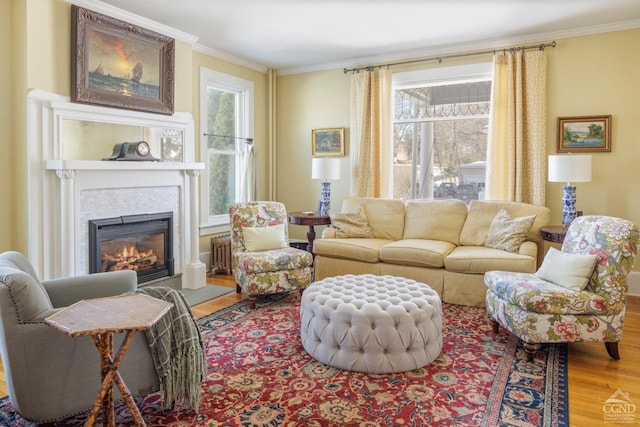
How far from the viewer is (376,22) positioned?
4.22 m

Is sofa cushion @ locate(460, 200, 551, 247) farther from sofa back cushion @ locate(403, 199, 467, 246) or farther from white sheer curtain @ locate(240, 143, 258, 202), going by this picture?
white sheer curtain @ locate(240, 143, 258, 202)

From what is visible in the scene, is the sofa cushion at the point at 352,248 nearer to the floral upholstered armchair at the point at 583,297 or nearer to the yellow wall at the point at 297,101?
the yellow wall at the point at 297,101

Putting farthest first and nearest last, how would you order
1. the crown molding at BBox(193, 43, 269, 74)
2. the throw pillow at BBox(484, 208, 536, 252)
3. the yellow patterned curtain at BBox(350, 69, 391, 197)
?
the yellow patterned curtain at BBox(350, 69, 391, 197), the crown molding at BBox(193, 43, 269, 74), the throw pillow at BBox(484, 208, 536, 252)

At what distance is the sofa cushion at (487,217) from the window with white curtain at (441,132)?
0.63m

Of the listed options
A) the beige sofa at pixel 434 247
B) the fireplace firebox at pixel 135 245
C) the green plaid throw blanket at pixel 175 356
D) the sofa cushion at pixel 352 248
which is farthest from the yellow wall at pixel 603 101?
the green plaid throw blanket at pixel 175 356

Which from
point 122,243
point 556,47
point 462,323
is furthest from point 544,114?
point 122,243

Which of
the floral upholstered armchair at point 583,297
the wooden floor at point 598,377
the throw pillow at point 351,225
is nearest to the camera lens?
the wooden floor at point 598,377

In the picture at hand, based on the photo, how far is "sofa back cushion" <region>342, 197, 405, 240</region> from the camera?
487 centimetres

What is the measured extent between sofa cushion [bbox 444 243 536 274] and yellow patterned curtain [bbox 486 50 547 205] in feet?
3.33

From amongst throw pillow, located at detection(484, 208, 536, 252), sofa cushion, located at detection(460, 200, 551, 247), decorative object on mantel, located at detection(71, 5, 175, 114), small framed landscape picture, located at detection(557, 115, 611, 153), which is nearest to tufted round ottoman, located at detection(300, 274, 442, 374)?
throw pillow, located at detection(484, 208, 536, 252)

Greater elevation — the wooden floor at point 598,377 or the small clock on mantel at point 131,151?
the small clock on mantel at point 131,151

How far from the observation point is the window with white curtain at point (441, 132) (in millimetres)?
5059

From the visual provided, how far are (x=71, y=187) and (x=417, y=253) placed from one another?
3.12 meters

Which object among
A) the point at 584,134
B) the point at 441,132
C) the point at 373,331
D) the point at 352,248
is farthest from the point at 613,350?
the point at 441,132
